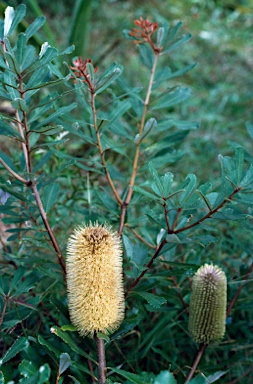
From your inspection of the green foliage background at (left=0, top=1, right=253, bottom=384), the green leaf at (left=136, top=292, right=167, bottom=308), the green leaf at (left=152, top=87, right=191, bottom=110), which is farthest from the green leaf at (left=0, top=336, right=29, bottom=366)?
the green leaf at (left=152, top=87, right=191, bottom=110)

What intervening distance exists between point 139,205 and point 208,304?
777 mm

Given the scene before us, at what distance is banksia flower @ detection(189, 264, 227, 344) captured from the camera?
1.04 metres

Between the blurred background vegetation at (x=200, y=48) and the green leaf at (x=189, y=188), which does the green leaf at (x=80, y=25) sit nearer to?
the blurred background vegetation at (x=200, y=48)

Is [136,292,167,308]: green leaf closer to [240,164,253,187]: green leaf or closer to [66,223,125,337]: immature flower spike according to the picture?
[66,223,125,337]: immature flower spike

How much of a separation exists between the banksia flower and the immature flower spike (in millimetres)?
203

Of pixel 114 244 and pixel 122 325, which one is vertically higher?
pixel 114 244

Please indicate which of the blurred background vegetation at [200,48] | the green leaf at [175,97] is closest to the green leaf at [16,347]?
the green leaf at [175,97]

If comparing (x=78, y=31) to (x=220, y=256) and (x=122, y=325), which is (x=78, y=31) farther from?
(x=122, y=325)

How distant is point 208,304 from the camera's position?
1038mm

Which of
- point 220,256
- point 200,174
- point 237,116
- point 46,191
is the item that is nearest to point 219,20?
point 237,116

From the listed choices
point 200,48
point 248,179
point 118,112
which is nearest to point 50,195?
point 118,112

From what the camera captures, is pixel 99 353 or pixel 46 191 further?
pixel 46 191

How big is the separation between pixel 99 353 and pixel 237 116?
211 centimetres

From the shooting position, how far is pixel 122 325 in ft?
3.30
